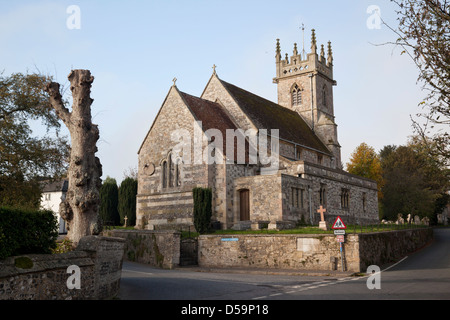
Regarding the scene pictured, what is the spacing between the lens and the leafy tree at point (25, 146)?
17047mm

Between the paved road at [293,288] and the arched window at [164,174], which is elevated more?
the arched window at [164,174]

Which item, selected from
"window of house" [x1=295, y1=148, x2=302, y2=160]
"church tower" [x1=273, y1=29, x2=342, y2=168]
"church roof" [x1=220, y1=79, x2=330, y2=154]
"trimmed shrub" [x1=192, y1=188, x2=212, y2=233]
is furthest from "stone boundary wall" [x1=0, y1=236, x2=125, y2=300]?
"church tower" [x1=273, y1=29, x2=342, y2=168]

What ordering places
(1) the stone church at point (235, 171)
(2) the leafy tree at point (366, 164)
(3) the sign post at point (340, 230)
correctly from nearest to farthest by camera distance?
(3) the sign post at point (340, 230)
(1) the stone church at point (235, 171)
(2) the leafy tree at point (366, 164)

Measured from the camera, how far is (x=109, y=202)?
38062 mm

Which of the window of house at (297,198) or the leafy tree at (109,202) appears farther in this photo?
the leafy tree at (109,202)

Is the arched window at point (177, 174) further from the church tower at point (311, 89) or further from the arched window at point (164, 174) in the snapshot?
the church tower at point (311, 89)

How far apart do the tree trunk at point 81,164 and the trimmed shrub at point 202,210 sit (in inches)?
493

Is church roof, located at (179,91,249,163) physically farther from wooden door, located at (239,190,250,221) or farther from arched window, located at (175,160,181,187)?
arched window, located at (175,160,181,187)

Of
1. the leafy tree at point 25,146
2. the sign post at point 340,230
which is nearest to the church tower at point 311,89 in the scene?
the sign post at point 340,230

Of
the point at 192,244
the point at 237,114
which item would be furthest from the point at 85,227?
the point at 237,114

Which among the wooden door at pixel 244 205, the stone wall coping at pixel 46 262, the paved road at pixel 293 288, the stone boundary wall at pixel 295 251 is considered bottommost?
the paved road at pixel 293 288

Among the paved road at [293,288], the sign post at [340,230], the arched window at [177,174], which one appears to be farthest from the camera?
the arched window at [177,174]
